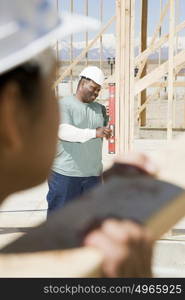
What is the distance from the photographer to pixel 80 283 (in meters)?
0.59

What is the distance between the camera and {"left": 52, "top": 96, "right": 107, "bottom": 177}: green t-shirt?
380 cm

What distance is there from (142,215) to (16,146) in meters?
0.17

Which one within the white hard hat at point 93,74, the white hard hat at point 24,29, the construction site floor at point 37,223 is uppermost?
the white hard hat at point 93,74

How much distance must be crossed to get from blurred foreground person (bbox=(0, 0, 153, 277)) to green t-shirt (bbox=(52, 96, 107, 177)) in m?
3.20

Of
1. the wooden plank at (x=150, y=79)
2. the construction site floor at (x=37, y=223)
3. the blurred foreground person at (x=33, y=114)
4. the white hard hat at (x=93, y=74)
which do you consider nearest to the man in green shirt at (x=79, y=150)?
the white hard hat at (x=93, y=74)

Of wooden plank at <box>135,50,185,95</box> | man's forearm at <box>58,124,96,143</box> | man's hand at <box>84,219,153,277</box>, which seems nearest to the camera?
man's hand at <box>84,219,153,277</box>

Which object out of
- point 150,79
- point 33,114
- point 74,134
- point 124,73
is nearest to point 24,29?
point 33,114

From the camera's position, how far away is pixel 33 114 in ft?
1.81

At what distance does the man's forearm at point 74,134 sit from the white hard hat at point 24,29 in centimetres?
314

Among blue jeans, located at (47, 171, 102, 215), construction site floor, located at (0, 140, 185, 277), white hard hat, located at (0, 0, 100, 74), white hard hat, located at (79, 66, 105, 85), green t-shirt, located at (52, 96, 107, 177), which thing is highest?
white hard hat, located at (79, 66, 105, 85)

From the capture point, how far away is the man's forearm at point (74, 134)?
147 inches

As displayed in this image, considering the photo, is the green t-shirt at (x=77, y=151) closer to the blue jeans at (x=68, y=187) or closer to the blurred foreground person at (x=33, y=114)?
the blue jeans at (x=68, y=187)

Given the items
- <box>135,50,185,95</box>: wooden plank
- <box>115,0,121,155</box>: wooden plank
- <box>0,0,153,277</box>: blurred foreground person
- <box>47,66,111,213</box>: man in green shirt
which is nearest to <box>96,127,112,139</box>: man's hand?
<box>47,66,111,213</box>: man in green shirt

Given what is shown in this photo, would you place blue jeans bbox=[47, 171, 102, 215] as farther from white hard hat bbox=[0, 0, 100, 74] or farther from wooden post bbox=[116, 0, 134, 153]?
white hard hat bbox=[0, 0, 100, 74]
